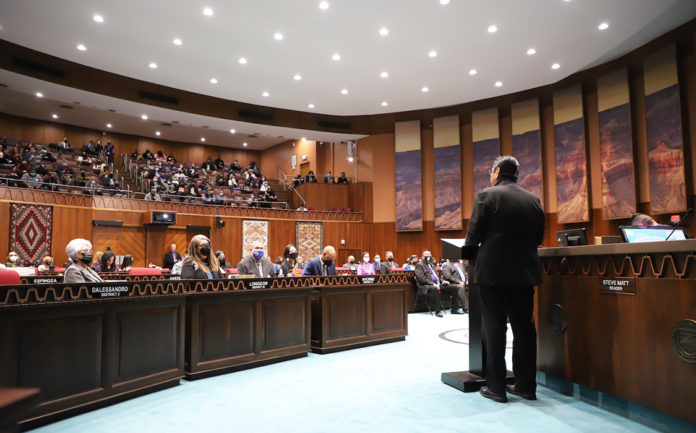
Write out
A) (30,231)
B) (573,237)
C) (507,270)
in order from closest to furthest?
(507,270) < (573,237) < (30,231)

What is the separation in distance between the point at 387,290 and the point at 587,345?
3.32 meters

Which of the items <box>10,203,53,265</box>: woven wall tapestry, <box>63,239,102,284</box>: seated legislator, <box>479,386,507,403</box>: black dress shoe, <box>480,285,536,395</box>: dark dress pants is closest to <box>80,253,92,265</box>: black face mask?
<box>63,239,102,284</box>: seated legislator

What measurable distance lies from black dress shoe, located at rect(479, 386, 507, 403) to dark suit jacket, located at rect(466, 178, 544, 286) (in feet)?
2.94

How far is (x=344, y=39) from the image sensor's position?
11.2 meters

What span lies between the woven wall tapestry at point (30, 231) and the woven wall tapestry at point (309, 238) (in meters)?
7.75

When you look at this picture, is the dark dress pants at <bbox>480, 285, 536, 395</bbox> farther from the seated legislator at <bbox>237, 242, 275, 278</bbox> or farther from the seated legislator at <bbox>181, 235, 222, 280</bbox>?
the seated legislator at <bbox>237, 242, 275, 278</bbox>

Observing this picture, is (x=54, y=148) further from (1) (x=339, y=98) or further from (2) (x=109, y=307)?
(2) (x=109, y=307)

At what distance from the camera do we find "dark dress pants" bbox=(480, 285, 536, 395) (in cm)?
330

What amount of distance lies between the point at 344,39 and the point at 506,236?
9.34m

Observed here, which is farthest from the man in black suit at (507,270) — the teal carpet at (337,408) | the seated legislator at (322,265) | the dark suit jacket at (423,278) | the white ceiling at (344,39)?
the white ceiling at (344,39)

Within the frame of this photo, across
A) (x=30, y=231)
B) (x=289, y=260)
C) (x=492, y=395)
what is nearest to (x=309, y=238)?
(x=289, y=260)

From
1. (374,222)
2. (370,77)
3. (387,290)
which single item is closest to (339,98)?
(370,77)

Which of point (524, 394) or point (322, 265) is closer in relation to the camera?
point (524, 394)

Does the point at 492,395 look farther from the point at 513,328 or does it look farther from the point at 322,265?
the point at 322,265
